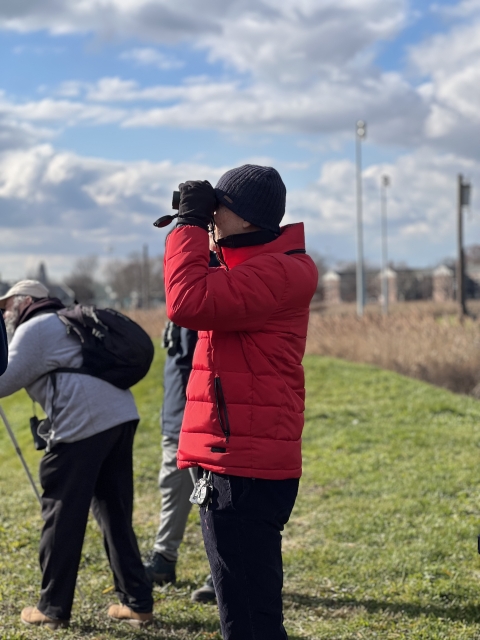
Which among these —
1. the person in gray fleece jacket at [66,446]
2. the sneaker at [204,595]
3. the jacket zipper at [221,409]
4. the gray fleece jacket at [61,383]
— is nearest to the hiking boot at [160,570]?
the sneaker at [204,595]

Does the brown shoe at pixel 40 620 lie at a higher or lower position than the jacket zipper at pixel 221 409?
lower

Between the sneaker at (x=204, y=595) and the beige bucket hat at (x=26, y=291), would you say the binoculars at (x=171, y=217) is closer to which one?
the beige bucket hat at (x=26, y=291)

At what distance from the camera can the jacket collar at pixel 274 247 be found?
2.94 metres

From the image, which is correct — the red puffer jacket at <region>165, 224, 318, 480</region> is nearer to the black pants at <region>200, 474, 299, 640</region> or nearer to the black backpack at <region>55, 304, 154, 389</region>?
the black pants at <region>200, 474, 299, 640</region>

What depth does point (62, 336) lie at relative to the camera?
13.7 feet

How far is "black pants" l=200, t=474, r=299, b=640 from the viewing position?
9.25ft

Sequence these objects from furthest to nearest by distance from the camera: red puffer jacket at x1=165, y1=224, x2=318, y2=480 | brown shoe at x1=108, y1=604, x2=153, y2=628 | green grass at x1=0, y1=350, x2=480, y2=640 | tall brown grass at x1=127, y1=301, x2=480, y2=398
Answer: tall brown grass at x1=127, y1=301, x2=480, y2=398
green grass at x1=0, y1=350, x2=480, y2=640
brown shoe at x1=108, y1=604, x2=153, y2=628
red puffer jacket at x1=165, y1=224, x2=318, y2=480

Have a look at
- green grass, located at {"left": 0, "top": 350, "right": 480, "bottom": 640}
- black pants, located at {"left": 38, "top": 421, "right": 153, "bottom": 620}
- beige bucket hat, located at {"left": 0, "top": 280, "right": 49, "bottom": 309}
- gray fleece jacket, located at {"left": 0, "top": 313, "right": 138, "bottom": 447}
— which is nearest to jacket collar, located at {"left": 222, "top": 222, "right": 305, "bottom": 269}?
gray fleece jacket, located at {"left": 0, "top": 313, "right": 138, "bottom": 447}

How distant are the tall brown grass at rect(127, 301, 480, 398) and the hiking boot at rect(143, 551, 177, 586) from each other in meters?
9.01

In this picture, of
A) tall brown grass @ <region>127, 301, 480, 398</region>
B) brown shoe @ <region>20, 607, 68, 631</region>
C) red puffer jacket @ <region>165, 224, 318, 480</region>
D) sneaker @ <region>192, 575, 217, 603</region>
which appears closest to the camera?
red puffer jacket @ <region>165, 224, 318, 480</region>

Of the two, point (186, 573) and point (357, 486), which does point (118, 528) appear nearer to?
point (186, 573)

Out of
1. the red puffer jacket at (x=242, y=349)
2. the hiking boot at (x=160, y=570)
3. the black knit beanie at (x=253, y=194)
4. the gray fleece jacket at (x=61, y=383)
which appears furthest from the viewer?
the hiking boot at (x=160, y=570)

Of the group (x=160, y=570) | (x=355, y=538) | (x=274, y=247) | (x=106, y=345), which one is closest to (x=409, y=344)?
(x=355, y=538)

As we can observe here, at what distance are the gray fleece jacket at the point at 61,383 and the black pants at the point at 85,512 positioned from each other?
2.8 inches
